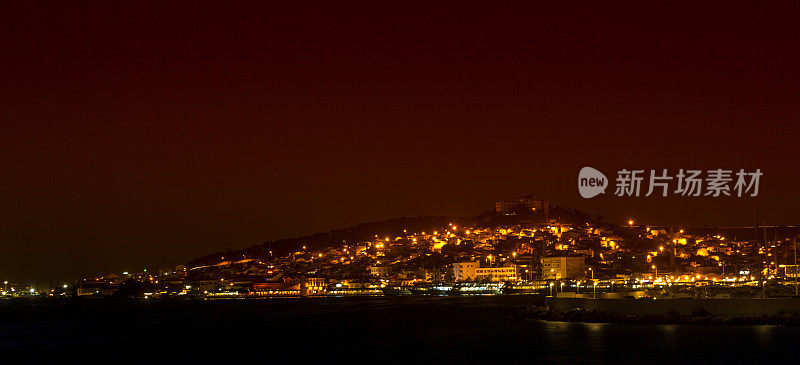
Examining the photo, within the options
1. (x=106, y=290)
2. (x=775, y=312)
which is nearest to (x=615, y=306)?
(x=775, y=312)

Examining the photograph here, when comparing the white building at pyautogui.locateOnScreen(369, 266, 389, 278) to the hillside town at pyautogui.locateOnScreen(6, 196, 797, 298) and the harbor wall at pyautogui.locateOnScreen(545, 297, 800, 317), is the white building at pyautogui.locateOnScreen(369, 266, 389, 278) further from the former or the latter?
the harbor wall at pyautogui.locateOnScreen(545, 297, 800, 317)

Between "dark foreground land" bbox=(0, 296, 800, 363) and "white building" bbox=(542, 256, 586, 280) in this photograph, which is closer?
"dark foreground land" bbox=(0, 296, 800, 363)

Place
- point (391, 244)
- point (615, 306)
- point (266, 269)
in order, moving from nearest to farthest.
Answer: point (615, 306) < point (266, 269) < point (391, 244)

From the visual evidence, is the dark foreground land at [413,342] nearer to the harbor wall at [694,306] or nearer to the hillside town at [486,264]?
the harbor wall at [694,306]

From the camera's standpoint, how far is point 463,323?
145ft

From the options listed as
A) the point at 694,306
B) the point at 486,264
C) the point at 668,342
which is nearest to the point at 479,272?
the point at 486,264

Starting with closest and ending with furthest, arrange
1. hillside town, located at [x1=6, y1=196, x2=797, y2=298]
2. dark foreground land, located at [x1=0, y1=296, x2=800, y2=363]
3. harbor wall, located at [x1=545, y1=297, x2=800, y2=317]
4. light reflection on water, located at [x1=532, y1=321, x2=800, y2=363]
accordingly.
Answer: light reflection on water, located at [x1=532, y1=321, x2=800, y2=363] → dark foreground land, located at [x1=0, y1=296, x2=800, y2=363] → harbor wall, located at [x1=545, y1=297, x2=800, y2=317] → hillside town, located at [x1=6, y1=196, x2=797, y2=298]

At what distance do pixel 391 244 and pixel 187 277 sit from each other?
32383 millimetres

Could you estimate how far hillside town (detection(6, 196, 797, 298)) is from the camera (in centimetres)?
10956

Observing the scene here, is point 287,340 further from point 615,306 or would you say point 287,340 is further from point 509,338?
point 615,306

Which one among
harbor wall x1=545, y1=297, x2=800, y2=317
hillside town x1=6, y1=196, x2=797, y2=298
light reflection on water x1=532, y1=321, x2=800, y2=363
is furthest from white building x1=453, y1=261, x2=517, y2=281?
light reflection on water x1=532, y1=321, x2=800, y2=363

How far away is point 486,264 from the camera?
12638 centimetres

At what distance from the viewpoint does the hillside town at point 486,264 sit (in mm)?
109562

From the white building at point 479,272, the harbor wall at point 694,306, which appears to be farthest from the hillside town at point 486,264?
the harbor wall at point 694,306
